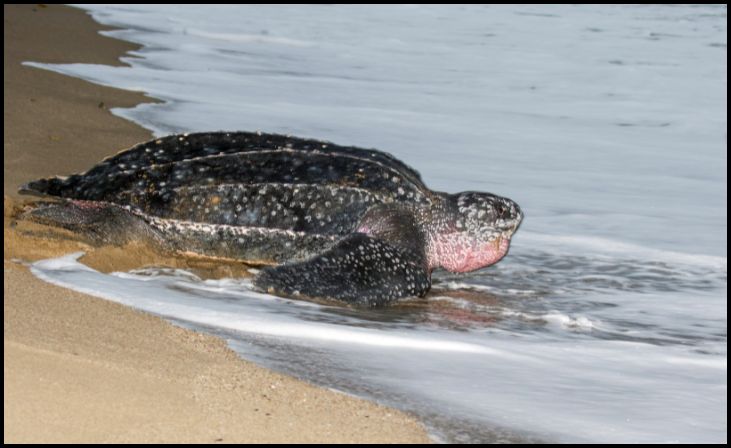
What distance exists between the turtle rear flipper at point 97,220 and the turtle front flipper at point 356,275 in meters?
0.63

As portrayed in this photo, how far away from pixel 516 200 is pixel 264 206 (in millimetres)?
1957

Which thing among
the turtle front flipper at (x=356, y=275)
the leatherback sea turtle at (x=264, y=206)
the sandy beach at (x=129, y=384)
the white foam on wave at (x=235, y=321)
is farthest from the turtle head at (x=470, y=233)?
the sandy beach at (x=129, y=384)

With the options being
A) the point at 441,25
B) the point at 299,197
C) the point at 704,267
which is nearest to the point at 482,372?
the point at 299,197

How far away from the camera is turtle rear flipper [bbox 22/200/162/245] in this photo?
13.4ft

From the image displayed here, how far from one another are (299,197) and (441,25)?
37.2 feet

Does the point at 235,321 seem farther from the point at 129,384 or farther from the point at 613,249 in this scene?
the point at 613,249

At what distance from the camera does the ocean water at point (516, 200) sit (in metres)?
2.95

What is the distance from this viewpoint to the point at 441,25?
15.2 meters

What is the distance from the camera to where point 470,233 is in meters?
4.40

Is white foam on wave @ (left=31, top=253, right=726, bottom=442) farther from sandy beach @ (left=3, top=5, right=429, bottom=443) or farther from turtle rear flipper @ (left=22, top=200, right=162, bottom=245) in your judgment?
turtle rear flipper @ (left=22, top=200, right=162, bottom=245)

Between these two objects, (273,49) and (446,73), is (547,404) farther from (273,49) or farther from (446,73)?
(273,49)

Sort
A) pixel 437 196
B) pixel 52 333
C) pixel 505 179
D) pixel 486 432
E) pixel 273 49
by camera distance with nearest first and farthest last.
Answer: pixel 486 432
pixel 52 333
pixel 437 196
pixel 505 179
pixel 273 49

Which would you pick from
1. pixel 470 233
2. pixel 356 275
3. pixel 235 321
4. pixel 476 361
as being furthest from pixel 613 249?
pixel 235 321

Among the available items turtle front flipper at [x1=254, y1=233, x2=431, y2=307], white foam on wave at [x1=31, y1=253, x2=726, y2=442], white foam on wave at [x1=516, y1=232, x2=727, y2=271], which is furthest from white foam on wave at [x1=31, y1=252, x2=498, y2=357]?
white foam on wave at [x1=516, y1=232, x2=727, y2=271]
